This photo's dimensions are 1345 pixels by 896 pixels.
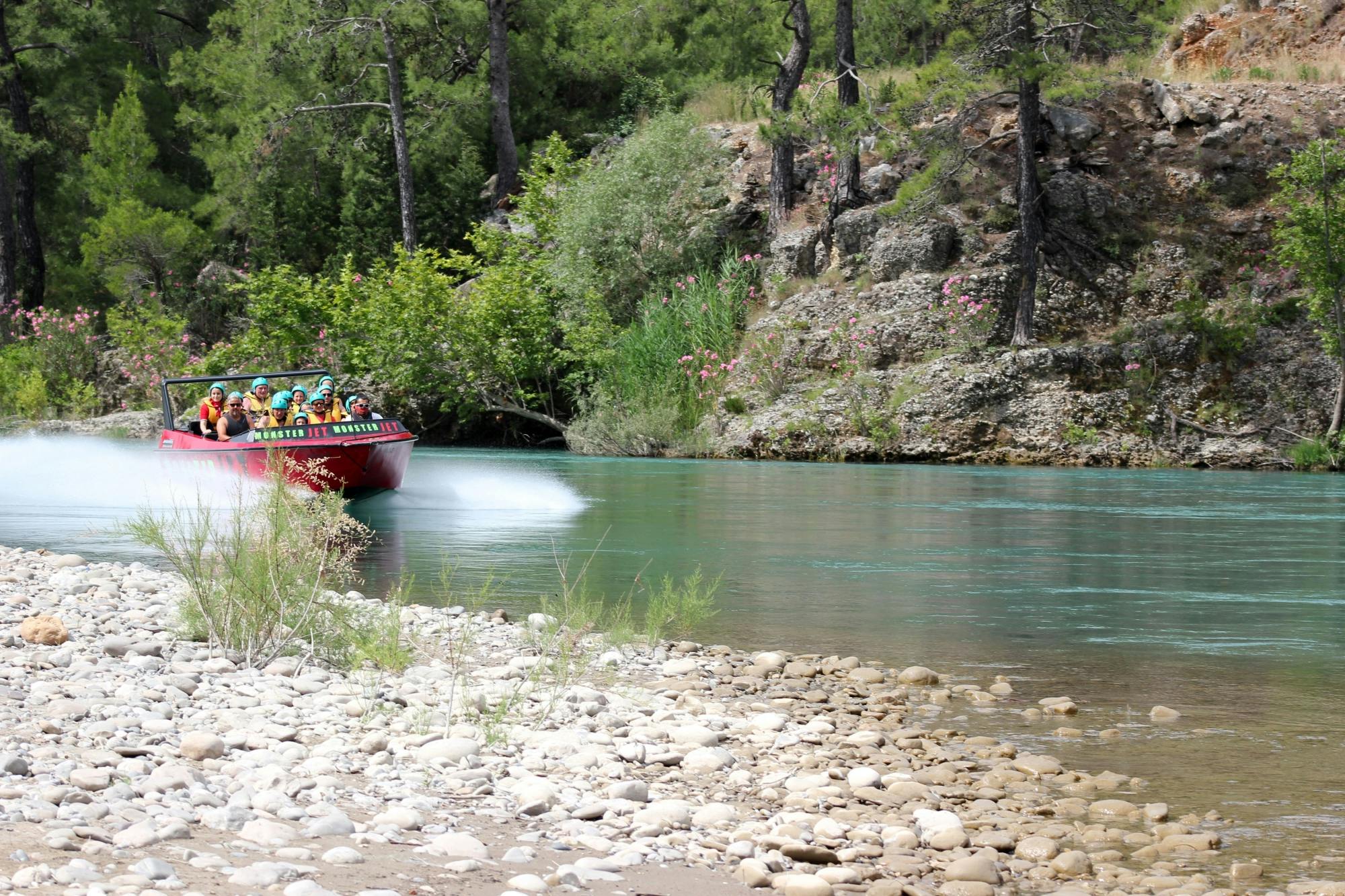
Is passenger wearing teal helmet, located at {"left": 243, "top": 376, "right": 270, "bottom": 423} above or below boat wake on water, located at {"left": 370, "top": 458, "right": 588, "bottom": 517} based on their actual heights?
A: above

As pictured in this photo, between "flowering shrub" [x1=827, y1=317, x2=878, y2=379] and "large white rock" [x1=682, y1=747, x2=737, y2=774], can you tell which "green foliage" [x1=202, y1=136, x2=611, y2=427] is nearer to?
"flowering shrub" [x1=827, y1=317, x2=878, y2=379]

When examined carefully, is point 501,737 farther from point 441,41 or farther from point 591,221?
point 441,41

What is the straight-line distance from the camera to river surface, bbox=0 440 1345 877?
6223 millimetres

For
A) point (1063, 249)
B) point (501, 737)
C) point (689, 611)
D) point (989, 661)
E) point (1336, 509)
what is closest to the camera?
point (501, 737)

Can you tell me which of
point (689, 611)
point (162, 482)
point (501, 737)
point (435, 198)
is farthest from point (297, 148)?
point (501, 737)

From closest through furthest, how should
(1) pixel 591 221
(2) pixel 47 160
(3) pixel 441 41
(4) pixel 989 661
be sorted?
(4) pixel 989 661 → (1) pixel 591 221 → (3) pixel 441 41 → (2) pixel 47 160

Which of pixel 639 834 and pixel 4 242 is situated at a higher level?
pixel 4 242

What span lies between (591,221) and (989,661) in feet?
79.0

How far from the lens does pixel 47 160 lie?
44.6 metres

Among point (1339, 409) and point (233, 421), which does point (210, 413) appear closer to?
point (233, 421)

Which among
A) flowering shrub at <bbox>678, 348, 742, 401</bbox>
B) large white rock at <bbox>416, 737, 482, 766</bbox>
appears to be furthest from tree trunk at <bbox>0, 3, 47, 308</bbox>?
large white rock at <bbox>416, 737, 482, 766</bbox>

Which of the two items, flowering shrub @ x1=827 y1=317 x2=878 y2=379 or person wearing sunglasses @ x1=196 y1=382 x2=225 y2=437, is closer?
person wearing sunglasses @ x1=196 y1=382 x2=225 y2=437

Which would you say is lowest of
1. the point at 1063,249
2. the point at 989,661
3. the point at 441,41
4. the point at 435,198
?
the point at 989,661

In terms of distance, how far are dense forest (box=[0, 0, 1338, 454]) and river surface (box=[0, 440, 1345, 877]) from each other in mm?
6947
